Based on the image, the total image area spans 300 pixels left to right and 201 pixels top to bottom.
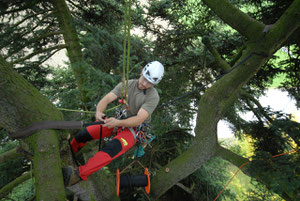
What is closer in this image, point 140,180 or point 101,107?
point 101,107

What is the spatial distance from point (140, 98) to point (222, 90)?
1.14m

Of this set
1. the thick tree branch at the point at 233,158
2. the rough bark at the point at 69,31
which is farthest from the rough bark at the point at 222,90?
Answer: the rough bark at the point at 69,31

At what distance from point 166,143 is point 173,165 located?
1820 millimetres

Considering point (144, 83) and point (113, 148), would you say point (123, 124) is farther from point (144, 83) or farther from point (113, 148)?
point (144, 83)

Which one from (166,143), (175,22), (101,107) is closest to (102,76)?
(101,107)

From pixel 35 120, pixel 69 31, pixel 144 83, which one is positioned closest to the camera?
pixel 35 120

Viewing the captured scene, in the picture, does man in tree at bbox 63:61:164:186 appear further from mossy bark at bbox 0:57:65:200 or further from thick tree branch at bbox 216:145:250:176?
thick tree branch at bbox 216:145:250:176

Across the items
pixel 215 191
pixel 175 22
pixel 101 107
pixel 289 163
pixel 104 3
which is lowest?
pixel 215 191

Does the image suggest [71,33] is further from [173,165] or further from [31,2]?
[173,165]

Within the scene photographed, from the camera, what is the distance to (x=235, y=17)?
2.63 metres

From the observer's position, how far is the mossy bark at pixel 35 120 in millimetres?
1702

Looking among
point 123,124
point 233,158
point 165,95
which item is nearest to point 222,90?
point 233,158

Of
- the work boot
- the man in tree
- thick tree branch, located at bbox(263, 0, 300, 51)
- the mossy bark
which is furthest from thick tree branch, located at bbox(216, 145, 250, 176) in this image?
the mossy bark

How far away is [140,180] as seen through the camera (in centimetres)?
309
